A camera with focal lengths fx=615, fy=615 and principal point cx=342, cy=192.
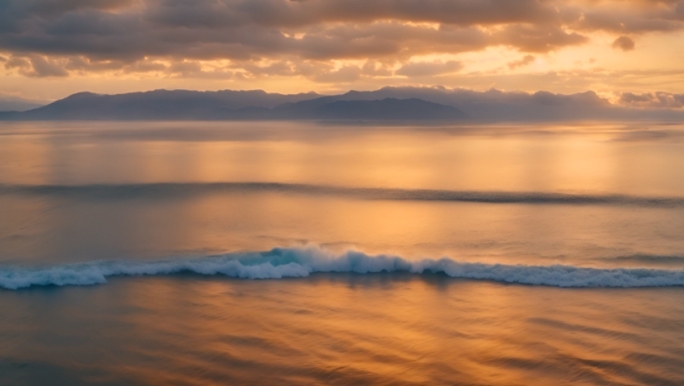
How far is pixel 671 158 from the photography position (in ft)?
157

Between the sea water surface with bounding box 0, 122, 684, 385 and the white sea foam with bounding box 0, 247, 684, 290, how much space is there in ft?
0.20

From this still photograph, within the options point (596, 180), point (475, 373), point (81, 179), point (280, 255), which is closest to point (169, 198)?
point (81, 179)

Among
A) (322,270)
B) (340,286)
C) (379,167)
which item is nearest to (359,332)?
(340,286)

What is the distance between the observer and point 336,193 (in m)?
30.4

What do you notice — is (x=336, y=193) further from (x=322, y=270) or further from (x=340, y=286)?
(x=340, y=286)

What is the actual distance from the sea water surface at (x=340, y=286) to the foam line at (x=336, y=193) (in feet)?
0.65

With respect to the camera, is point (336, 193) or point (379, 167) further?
point (379, 167)

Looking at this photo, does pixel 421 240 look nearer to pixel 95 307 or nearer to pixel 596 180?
pixel 95 307

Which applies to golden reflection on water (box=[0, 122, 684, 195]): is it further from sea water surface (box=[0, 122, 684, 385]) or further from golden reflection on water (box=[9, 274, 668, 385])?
golden reflection on water (box=[9, 274, 668, 385])

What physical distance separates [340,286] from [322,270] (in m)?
1.32

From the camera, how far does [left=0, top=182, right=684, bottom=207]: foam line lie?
27906mm

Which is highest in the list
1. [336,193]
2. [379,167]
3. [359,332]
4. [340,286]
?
[379,167]

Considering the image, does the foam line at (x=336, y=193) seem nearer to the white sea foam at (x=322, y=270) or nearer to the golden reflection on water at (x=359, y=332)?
the white sea foam at (x=322, y=270)

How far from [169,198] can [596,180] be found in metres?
23.4
